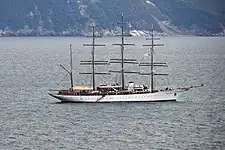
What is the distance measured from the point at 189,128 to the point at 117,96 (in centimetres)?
2917

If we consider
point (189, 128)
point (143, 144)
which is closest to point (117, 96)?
point (189, 128)

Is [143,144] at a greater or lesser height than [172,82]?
lesser

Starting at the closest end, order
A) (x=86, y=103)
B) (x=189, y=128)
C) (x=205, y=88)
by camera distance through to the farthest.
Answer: (x=189, y=128) → (x=86, y=103) → (x=205, y=88)

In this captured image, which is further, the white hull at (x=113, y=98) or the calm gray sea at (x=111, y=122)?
the white hull at (x=113, y=98)

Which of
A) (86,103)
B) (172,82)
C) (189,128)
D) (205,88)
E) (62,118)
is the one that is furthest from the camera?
(172,82)

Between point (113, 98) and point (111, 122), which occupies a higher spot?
point (113, 98)

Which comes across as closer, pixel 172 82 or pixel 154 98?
pixel 154 98

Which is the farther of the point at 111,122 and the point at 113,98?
the point at 113,98

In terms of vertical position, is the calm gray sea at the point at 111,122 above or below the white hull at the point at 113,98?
below

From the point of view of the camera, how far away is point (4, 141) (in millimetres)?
100438

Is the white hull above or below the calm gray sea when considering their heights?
above

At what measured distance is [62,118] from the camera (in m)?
118

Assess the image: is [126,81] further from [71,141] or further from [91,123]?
[71,141]

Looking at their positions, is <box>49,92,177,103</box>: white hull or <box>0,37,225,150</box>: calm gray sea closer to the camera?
<box>0,37,225,150</box>: calm gray sea
